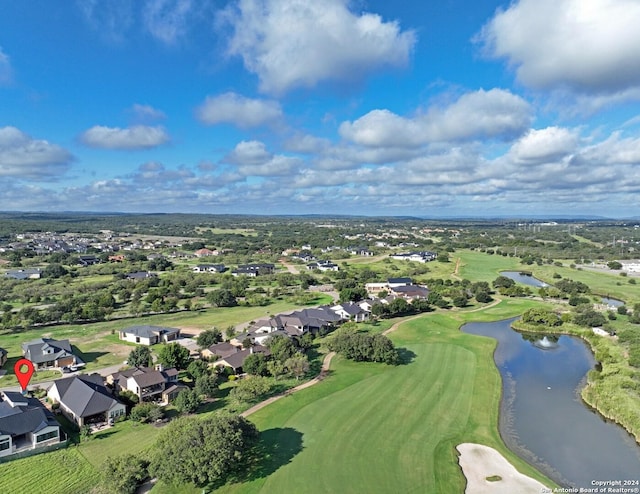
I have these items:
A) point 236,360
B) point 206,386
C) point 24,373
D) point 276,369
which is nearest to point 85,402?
Result: point 206,386

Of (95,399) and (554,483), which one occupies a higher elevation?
(95,399)

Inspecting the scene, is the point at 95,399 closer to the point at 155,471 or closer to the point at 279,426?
the point at 155,471

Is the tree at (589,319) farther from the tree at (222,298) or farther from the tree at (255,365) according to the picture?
the tree at (222,298)

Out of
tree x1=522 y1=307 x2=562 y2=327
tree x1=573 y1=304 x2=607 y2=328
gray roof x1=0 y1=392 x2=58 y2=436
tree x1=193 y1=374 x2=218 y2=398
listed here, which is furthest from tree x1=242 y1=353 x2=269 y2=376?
tree x1=573 y1=304 x2=607 y2=328

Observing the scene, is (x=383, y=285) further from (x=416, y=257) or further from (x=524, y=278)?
(x=416, y=257)

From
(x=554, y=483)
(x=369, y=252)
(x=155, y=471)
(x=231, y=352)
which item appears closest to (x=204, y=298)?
(x=231, y=352)

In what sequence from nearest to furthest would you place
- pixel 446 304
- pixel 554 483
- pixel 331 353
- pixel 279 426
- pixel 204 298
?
1. pixel 554 483
2. pixel 279 426
3. pixel 331 353
4. pixel 446 304
5. pixel 204 298

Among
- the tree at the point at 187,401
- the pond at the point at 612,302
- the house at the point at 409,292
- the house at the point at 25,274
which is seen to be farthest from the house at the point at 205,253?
the tree at the point at 187,401
